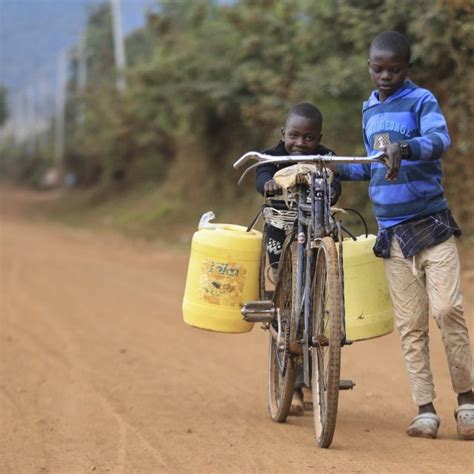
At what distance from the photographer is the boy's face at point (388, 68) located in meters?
4.65

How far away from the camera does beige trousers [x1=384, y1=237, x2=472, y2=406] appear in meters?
4.67

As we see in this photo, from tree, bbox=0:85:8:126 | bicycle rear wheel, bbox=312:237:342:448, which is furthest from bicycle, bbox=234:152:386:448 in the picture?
tree, bbox=0:85:8:126

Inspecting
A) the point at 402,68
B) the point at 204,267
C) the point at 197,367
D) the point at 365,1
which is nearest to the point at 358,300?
the point at 204,267

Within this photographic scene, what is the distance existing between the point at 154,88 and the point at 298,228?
655 inches

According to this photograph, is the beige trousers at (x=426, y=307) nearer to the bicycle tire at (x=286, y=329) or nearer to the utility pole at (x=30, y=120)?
the bicycle tire at (x=286, y=329)

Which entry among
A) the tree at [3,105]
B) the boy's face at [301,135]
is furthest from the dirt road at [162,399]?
the tree at [3,105]

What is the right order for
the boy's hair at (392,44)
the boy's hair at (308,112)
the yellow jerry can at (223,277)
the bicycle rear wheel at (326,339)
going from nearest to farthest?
the bicycle rear wheel at (326,339) → the boy's hair at (392,44) → the boy's hair at (308,112) → the yellow jerry can at (223,277)

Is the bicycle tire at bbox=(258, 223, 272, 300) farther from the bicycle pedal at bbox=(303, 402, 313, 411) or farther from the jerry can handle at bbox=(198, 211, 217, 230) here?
the bicycle pedal at bbox=(303, 402, 313, 411)

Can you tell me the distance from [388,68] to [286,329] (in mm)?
1437

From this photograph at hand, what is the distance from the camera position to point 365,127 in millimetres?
4926

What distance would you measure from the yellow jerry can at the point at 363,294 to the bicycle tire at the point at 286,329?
29 cm

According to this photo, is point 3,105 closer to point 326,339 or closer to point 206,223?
point 206,223

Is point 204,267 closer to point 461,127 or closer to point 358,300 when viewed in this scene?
point 358,300

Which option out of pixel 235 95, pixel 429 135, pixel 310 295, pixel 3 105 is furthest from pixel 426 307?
pixel 3 105
